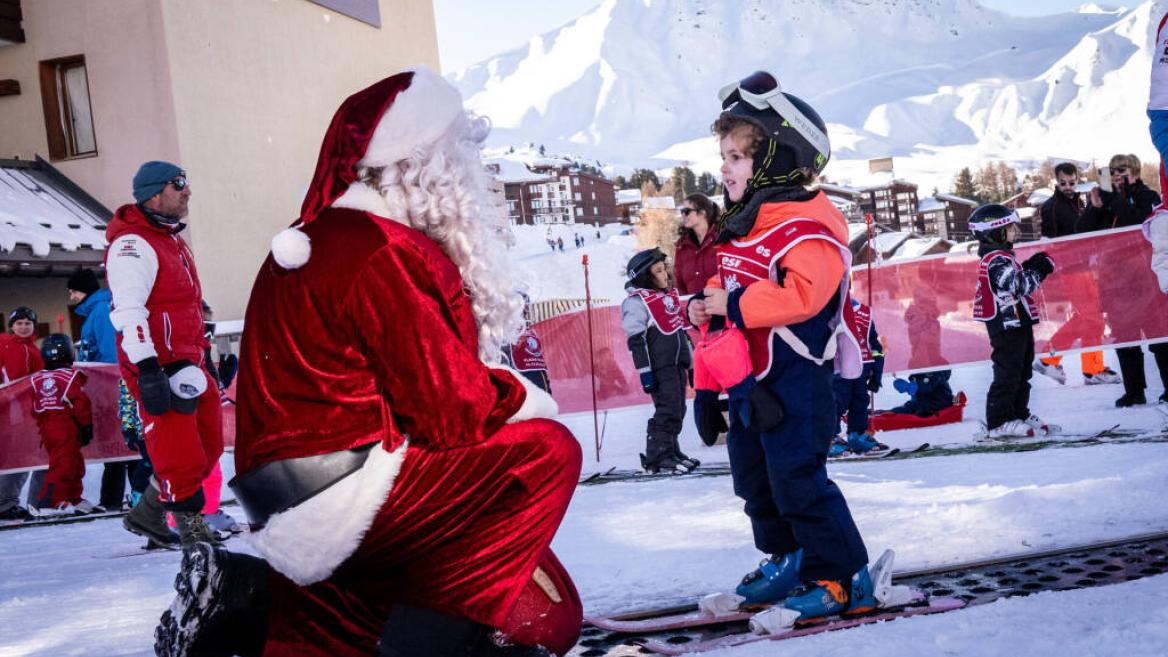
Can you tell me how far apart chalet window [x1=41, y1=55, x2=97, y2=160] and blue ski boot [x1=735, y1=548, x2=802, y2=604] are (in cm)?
1596

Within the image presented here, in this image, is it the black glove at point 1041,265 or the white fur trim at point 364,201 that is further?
the black glove at point 1041,265

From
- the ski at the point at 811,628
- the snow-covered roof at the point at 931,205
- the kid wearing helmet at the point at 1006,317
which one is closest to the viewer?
the ski at the point at 811,628

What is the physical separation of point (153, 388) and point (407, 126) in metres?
3.07

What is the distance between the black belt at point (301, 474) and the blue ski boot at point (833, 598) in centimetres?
153

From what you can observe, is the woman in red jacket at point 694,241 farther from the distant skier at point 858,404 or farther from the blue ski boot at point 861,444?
the blue ski boot at point 861,444

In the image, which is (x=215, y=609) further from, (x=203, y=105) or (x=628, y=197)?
(x=628, y=197)

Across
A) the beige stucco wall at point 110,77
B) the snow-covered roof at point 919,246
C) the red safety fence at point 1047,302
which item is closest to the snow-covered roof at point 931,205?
the snow-covered roof at point 919,246

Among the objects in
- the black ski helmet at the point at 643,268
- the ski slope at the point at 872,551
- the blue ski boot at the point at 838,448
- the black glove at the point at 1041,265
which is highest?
the black ski helmet at the point at 643,268

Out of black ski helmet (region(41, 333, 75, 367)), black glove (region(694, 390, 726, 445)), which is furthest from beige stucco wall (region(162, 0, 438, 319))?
black glove (region(694, 390, 726, 445))

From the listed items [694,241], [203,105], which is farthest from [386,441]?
[203,105]

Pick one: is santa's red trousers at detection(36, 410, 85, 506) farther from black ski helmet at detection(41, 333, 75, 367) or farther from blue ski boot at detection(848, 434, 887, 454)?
blue ski boot at detection(848, 434, 887, 454)

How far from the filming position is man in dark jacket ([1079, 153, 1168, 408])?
8906 mm

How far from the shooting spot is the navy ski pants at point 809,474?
3.35 meters

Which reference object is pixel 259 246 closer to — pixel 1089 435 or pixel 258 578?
pixel 1089 435
